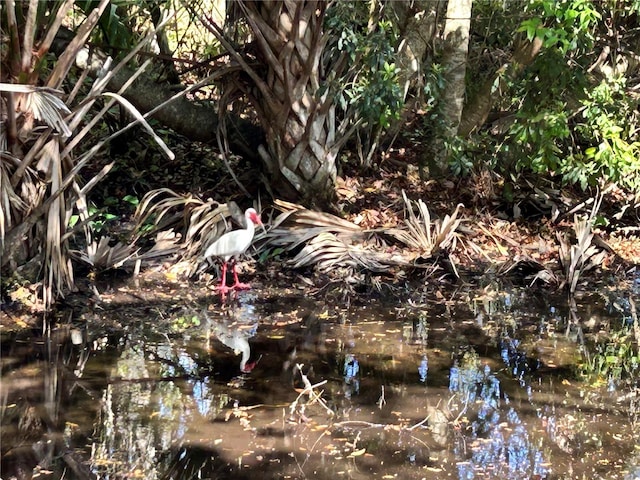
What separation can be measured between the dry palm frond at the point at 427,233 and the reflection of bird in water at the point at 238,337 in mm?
2241

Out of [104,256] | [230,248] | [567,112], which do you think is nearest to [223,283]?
[230,248]

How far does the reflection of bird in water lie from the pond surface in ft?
0.07

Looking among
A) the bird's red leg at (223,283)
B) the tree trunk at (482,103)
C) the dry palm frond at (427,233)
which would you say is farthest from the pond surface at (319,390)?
the tree trunk at (482,103)

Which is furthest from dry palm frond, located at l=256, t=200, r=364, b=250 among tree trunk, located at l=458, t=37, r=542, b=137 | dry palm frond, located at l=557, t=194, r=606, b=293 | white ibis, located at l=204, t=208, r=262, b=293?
tree trunk, located at l=458, t=37, r=542, b=137

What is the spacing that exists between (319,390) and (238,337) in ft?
3.73

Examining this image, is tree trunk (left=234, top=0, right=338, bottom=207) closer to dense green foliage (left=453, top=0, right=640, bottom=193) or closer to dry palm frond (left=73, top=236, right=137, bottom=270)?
dense green foliage (left=453, top=0, right=640, bottom=193)

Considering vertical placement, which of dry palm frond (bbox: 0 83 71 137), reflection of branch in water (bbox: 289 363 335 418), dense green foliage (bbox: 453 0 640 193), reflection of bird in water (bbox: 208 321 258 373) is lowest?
reflection of branch in water (bbox: 289 363 335 418)

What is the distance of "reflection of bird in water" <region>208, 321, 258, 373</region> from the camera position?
470 cm

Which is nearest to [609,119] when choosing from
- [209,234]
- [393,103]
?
[393,103]

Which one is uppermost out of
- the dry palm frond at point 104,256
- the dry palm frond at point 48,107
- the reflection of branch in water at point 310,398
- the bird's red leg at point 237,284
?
the dry palm frond at point 48,107

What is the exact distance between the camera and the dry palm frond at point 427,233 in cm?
703

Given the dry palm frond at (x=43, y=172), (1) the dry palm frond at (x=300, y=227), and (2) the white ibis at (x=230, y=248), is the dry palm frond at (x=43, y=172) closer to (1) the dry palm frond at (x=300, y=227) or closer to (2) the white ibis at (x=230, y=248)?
(2) the white ibis at (x=230, y=248)

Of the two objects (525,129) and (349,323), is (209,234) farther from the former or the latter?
(525,129)

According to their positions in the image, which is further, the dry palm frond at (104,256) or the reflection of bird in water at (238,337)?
the dry palm frond at (104,256)
